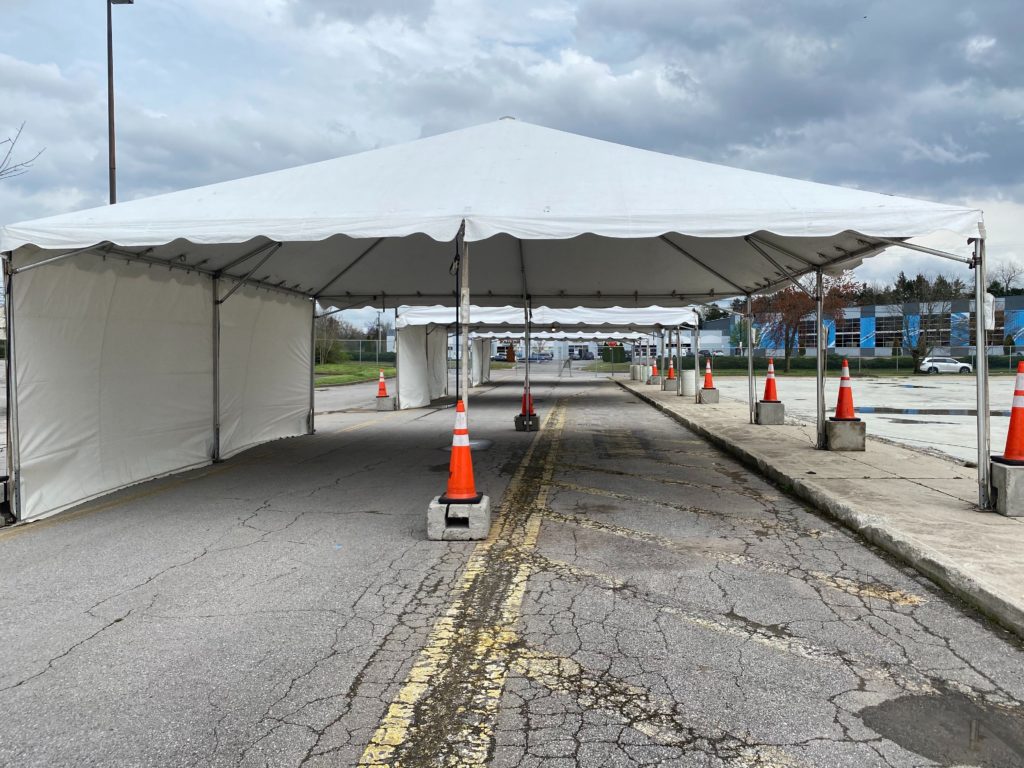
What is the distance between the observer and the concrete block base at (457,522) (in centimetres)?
599

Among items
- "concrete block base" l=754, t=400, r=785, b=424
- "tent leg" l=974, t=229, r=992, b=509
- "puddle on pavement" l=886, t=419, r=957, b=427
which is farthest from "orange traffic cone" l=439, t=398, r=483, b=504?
"puddle on pavement" l=886, t=419, r=957, b=427

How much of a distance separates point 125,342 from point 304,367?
18.6ft

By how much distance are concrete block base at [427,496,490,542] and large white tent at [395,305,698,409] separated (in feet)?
43.6

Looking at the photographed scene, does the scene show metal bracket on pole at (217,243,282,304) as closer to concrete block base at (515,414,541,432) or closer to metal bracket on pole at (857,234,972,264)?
concrete block base at (515,414,541,432)

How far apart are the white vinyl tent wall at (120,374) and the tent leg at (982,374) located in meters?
8.47

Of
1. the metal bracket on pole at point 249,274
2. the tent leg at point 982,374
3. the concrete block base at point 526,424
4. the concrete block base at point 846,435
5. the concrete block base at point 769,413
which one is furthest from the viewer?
the concrete block base at point 526,424

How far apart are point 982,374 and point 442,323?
15.3 m

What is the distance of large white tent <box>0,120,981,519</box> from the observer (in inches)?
254

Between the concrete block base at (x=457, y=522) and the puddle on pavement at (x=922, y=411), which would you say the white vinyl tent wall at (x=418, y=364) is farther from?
the concrete block base at (x=457, y=522)

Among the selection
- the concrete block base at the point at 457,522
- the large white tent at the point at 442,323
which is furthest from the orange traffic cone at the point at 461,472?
the large white tent at the point at 442,323

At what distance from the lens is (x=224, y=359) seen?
1088 centimetres

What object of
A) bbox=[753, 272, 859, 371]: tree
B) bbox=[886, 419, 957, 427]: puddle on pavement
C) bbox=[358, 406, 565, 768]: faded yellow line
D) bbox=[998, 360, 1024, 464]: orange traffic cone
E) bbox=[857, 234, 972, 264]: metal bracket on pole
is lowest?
bbox=[358, 406, 565, 768]: faded yellow line

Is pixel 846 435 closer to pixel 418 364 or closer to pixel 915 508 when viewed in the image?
pixel 915 508

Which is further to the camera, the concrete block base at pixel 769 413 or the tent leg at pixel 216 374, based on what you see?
the concrete block base at pixel 769 413
